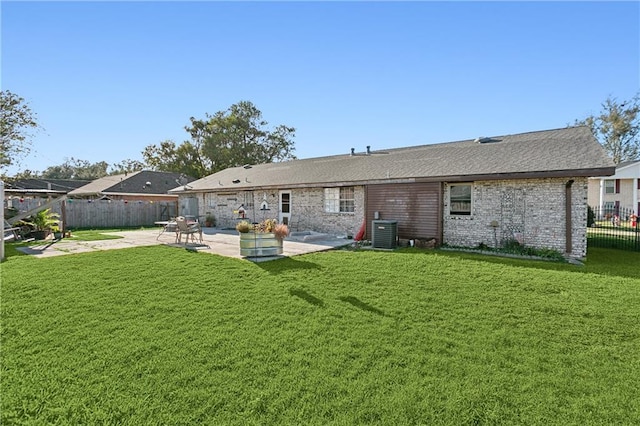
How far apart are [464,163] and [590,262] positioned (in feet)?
15.5

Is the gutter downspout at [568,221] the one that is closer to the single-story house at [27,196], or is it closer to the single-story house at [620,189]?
the single-story house at [27,196]

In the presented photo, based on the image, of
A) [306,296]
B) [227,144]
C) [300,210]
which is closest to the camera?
[306,296]

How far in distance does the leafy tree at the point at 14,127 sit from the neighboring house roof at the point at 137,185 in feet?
27.6

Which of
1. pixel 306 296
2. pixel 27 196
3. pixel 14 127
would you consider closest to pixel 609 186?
pixel 306 296

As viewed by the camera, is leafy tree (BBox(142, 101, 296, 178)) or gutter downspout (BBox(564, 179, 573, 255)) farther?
Result: leafy tree (BBox(142, 101, 296, 178))

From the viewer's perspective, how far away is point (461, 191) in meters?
10.8

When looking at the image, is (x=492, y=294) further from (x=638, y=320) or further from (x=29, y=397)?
(x=29, y=397)

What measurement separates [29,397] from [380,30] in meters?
11.7

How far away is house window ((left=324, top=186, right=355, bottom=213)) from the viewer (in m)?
13.3

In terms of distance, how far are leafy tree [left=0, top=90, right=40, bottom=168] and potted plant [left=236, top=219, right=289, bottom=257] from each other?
16.5 metres

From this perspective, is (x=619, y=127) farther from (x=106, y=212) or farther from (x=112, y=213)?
(x=106, y=212)

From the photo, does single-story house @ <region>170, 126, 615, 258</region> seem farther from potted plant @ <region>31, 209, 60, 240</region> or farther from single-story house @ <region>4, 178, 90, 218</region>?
potted plant @ <region>31, 209, 60, 240</region>

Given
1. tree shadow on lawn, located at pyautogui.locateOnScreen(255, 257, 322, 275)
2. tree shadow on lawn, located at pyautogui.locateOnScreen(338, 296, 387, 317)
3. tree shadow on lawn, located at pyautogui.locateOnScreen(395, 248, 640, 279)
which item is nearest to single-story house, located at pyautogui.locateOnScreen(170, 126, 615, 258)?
tree shadow on lawn, located at pyautogui.locateOnScreen(395, 248, 640, 279)

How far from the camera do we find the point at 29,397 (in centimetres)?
291
